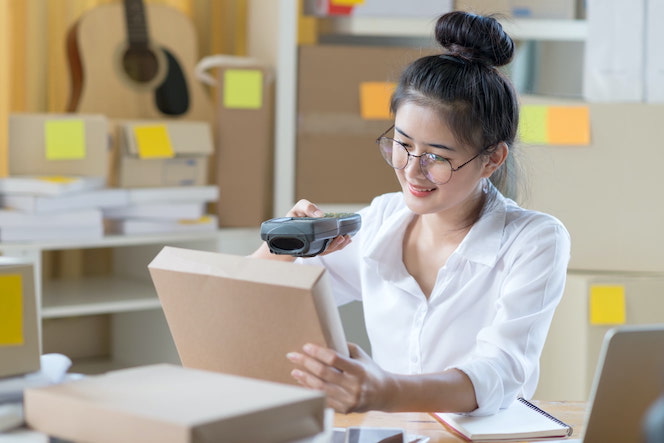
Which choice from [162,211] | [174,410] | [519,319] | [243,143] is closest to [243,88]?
[243,143]

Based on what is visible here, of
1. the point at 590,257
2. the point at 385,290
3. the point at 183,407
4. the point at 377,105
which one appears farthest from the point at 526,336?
A: the point at 377,105

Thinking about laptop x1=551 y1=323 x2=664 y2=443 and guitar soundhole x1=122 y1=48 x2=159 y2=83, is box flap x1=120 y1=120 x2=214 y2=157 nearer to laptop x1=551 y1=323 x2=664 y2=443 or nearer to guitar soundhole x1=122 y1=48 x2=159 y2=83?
guitar soundhole x1=122 y1=48 x2=159 y2=83

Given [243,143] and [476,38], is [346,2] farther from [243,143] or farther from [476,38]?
[476,38]

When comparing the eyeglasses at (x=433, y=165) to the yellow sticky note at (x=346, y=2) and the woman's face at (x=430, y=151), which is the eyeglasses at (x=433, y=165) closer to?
the woman's face at (x=430, y=151)

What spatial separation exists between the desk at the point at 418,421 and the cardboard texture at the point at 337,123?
3.90ft

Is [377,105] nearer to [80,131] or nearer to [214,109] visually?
[214,109]

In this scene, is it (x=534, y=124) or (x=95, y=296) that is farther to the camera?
(x=95, y=296)

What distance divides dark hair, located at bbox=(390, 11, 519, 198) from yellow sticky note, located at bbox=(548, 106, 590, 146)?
0.71 m

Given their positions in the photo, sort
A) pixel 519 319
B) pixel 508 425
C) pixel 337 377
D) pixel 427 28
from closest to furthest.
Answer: pixel 337 377 → pixel 508 425 → pixel 519 319 → pixel 427 28

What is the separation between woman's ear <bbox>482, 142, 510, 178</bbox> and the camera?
154 cm

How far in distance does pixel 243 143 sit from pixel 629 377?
5.59ft

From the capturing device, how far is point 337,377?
1145 mm

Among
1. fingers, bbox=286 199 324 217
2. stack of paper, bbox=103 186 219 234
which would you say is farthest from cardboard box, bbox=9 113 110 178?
fingers, bbox=286 199 324 217

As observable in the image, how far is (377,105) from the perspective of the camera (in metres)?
2.50
